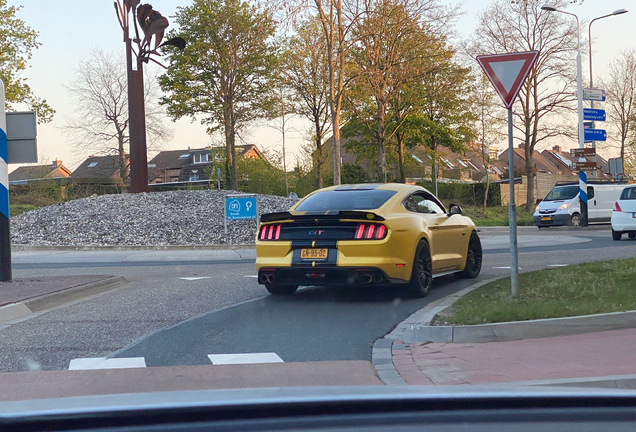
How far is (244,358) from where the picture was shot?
591 centimetres

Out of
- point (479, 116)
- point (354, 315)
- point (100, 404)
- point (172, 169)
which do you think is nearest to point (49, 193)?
point (479, 116)

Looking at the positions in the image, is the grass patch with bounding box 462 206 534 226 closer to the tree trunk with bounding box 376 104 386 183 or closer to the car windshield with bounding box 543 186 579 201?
the tree trunk with bounding box 376 104 386 183

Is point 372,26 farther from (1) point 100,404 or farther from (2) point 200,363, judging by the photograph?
(1) point 100,404

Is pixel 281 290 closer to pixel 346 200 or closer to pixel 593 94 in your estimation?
pixel 346 200

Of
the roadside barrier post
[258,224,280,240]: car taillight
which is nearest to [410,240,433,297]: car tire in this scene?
[258,224,280,240]: car taillight

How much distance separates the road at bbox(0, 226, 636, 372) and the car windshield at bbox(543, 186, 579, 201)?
1720 centimetres

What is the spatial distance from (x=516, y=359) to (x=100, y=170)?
65.8m

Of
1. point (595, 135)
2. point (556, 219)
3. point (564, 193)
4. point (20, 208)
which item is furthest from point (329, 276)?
point (20, 208)

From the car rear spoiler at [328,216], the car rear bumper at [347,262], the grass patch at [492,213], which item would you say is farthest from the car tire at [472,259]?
the grass patch at [492,213]

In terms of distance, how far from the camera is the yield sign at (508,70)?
25.7 feet

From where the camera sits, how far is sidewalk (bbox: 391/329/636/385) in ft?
16.4

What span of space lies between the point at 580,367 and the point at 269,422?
4283mm

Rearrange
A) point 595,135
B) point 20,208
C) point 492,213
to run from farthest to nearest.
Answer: point 492,213, point 20,208, point 595,135

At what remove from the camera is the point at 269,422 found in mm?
1421
